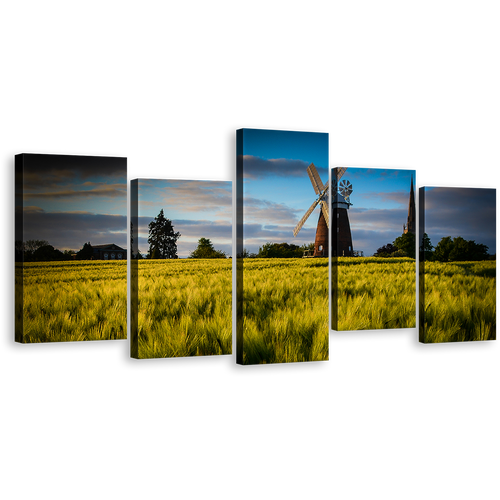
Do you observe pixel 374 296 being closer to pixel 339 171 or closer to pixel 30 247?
pixel 339 171

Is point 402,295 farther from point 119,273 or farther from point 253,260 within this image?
point 119,273

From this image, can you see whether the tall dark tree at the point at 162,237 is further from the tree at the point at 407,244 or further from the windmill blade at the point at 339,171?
the tree at the point at 407,244

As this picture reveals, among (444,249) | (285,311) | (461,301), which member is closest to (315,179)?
(285,311)

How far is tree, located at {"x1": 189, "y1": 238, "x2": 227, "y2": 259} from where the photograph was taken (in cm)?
477

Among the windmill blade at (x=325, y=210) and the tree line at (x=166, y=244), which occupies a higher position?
the windmill blade at (x=325, y=210)

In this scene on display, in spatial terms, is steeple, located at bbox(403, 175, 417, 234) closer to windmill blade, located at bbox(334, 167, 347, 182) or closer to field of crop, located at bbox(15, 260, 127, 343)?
windmill blade, located at bbox(334, 167, 347, 182)

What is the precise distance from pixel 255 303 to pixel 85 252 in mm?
2445

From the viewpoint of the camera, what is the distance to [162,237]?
15.6 feet

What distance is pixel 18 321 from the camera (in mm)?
4945

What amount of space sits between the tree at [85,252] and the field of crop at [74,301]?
62 millimetres

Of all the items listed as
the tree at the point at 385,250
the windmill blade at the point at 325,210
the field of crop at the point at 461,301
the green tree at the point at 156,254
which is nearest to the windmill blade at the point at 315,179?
the windmill blade at the point at 325,210

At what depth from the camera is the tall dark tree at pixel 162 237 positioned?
4715 mm

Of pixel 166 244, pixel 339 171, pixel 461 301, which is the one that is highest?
pixel 339 171

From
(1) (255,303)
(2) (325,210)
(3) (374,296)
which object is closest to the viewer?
(1) (255,303)
